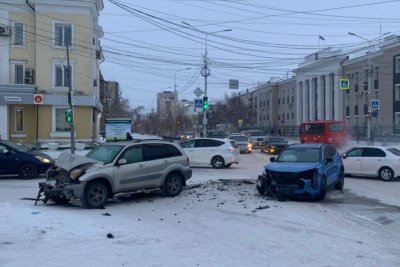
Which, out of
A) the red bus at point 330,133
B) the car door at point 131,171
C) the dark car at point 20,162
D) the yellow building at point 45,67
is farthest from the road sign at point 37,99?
the car door at point 131,171

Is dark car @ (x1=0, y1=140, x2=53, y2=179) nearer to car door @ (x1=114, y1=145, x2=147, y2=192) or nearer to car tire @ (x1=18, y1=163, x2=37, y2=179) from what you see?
car tire @ (x1=18, y1=163, x2=37, y2=179)

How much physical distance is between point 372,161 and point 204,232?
13.3m

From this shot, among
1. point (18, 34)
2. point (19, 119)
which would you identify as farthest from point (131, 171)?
point (18, 34)

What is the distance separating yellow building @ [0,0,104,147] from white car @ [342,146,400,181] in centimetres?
2783

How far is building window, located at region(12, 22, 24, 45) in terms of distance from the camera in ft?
146

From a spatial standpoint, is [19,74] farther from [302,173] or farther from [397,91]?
[397,91]

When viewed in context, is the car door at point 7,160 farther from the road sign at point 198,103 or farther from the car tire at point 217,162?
the road sign at point 198,103

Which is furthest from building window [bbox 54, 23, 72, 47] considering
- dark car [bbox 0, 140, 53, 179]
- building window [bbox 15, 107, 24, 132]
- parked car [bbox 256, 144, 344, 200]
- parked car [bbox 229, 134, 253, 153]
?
parked car [bbox 256, 144, 344, 200]

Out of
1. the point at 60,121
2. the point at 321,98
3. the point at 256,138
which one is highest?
the point at 321,98

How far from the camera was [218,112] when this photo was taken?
364 ft

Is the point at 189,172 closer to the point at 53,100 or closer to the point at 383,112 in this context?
the point at 53,100

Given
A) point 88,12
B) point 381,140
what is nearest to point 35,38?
point 88,12

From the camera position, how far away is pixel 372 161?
21.1 meters

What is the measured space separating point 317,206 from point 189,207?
10.8 ft
